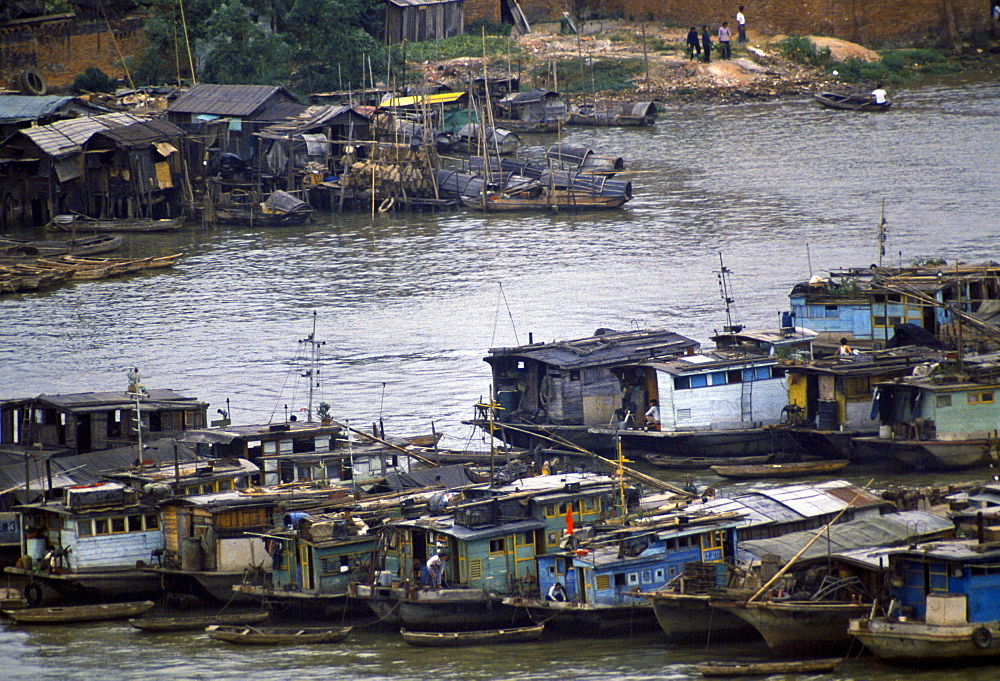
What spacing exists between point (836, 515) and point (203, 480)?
10.2 metres

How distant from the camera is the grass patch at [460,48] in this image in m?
79.4

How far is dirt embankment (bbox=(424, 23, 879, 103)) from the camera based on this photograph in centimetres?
7712

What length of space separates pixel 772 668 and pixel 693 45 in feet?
204

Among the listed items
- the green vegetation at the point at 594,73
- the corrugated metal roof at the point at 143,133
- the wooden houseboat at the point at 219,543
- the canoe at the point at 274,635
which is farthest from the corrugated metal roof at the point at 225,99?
the canoe at the point at 274,635

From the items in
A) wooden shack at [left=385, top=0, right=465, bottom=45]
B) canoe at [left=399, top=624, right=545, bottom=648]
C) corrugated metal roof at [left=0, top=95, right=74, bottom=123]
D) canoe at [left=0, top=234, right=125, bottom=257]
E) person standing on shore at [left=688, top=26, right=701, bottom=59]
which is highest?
wooden shack at [left=385, top=0, right=465, bottom=45]

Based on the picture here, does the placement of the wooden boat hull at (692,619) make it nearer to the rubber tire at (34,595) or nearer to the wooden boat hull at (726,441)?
the rubber tire at (34,595)

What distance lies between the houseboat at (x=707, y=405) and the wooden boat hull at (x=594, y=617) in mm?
9781

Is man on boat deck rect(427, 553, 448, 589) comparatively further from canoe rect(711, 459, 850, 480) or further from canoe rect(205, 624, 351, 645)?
canoe rect(711, 459, 850, 480)

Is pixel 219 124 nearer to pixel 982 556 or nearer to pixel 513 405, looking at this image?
pixel 513 405

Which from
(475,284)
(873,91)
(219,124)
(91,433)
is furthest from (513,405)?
(873,91)

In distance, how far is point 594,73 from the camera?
79.4m

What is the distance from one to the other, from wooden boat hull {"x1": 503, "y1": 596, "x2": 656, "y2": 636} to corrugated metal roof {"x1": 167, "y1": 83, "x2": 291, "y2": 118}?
44.1 metres

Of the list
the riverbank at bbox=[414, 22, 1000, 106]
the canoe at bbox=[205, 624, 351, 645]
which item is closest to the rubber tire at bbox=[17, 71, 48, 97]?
the riverbank at bbox=[414, 22, 1000, 106]

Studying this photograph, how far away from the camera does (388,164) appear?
61719 millimetres
